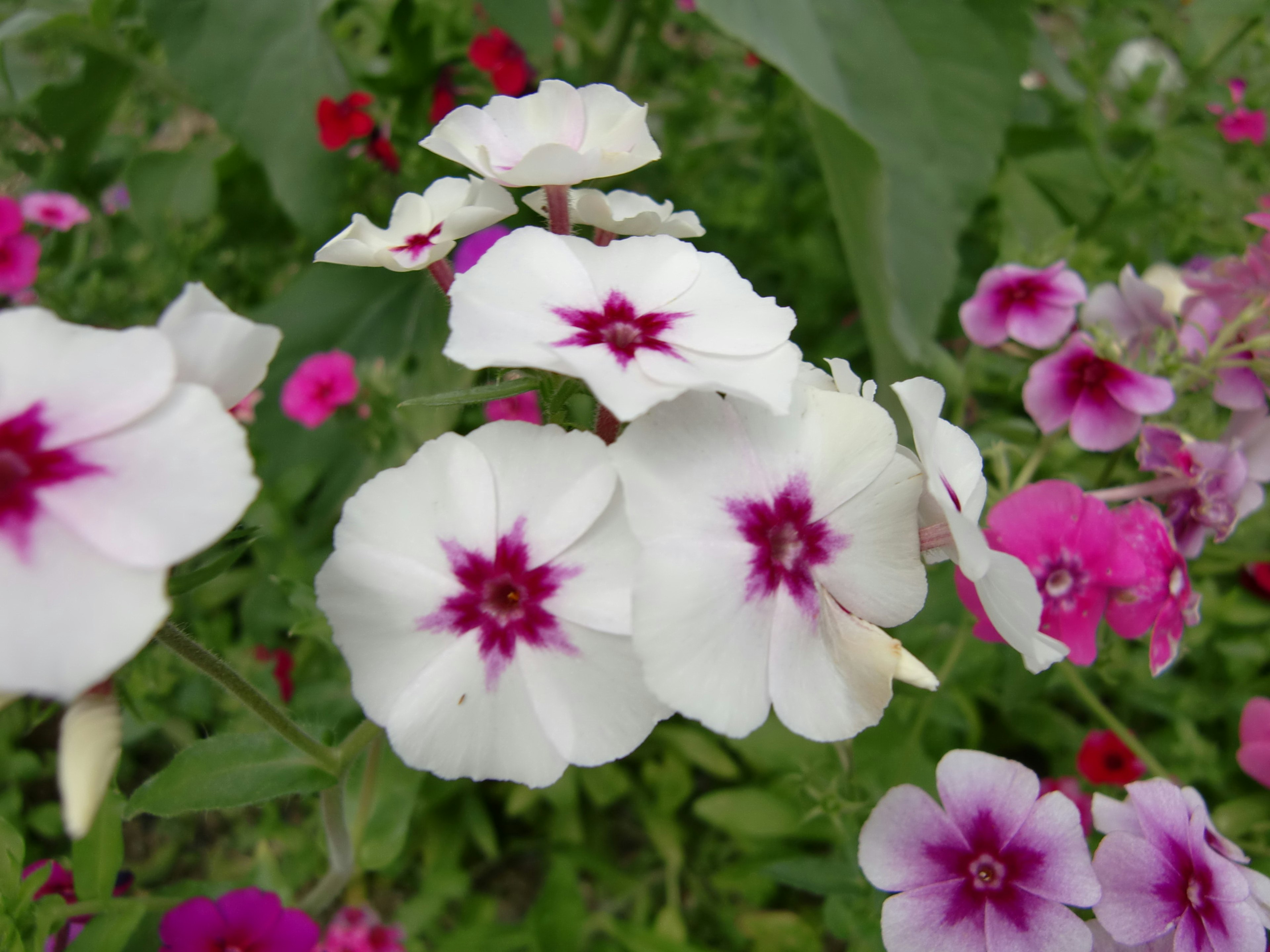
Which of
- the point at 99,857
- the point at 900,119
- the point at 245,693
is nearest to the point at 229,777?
the point at 245,693

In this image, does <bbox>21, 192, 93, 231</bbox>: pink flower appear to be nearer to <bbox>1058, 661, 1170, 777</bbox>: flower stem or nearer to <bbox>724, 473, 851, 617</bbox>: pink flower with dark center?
<bbox>724, 473, 851, 617</bbox>: pink flower with dark center

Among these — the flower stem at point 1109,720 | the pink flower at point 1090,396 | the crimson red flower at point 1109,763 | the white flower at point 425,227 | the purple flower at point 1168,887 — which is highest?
the white flower at point 425,227

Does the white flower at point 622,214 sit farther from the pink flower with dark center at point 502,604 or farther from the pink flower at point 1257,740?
the pink flower at point 1257,740

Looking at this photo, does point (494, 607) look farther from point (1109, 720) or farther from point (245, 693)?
point (1109, 720)

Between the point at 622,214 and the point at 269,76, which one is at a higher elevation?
the point at 622,214

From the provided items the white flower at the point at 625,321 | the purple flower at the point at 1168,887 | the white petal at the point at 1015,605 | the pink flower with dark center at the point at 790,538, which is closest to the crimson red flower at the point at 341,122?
the white flower at the point at 625,321

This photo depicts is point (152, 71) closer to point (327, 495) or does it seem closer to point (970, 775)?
point (327, 495)

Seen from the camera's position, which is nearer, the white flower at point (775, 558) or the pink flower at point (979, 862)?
the white flower at point (775, 558)

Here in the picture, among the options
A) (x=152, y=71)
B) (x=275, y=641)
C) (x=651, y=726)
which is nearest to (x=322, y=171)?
(x=152, y=71)

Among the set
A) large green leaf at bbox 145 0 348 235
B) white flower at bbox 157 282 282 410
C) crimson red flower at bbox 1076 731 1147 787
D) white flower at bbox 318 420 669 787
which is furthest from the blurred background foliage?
white flower at bbox 157 282 282 410
